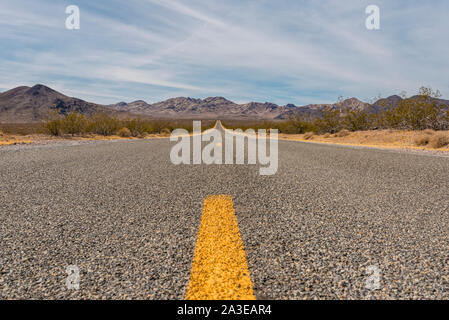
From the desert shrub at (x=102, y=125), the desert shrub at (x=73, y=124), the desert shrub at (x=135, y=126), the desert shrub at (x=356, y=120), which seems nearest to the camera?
the desert shrub at (x=73, y=124)

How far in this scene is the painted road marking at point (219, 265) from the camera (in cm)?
108

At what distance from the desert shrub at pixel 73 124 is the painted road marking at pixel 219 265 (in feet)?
64.1

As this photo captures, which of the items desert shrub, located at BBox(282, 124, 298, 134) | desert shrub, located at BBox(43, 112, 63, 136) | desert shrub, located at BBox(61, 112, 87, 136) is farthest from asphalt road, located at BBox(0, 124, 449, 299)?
desert shrub, located at BBox(282, 124, 298, 134)

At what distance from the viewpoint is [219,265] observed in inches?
50.5

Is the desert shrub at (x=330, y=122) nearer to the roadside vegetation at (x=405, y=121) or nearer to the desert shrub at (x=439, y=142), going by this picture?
the roadside vegetation at (x=405, y=121)

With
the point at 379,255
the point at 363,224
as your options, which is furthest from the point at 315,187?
the point at 379,255

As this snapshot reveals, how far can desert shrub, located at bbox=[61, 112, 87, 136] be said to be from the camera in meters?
18.4

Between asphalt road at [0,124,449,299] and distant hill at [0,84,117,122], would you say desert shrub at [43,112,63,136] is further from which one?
distant hill at [0,84,117,122]

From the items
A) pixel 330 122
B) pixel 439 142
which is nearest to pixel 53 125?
pixel 439 142

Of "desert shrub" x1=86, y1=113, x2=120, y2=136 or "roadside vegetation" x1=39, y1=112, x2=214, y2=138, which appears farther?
"desert shrub" x1=86, y1=113, x2=120, y2=136

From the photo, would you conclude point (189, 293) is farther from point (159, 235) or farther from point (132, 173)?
point (132, 173)

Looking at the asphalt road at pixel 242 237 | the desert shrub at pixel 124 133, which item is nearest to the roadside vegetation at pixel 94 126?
the desert shrub at pixel 124 133

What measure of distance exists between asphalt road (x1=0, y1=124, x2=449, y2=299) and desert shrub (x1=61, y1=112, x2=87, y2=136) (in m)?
17.1
